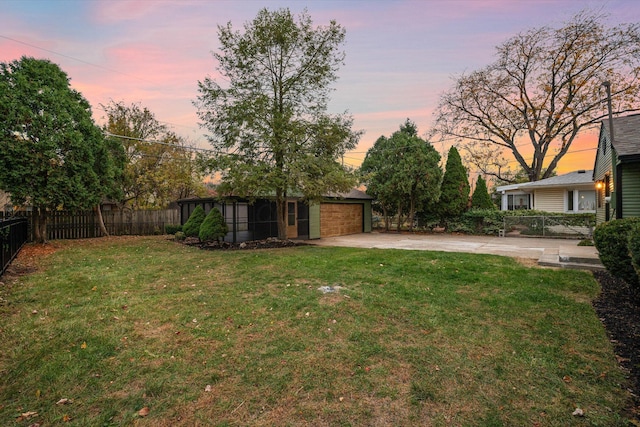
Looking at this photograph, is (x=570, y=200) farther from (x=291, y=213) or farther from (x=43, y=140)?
(x=43, y=140)

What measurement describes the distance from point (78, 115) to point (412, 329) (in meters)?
12.9

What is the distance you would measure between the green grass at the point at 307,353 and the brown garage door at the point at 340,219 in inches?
377

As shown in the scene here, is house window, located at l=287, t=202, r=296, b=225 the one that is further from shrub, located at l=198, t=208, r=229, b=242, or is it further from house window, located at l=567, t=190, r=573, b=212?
house window, located at l=567, t=190, r=573, b=212

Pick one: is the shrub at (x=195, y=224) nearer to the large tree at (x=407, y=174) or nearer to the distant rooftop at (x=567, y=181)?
the large tree at (x=407, y=174)

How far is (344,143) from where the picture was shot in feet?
35.6

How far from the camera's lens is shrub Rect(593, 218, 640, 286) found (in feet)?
14.9

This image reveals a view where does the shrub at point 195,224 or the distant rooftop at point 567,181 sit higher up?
the distant rooftop at point 567,181

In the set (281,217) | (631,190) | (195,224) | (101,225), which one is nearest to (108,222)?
(101,225)

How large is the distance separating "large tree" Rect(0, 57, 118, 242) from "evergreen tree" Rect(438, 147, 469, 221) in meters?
16.6

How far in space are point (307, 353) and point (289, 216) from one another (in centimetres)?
1123

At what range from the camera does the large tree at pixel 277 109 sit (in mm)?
9742

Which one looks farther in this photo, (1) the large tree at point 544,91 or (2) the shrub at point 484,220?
(1) the large tree at point 544,91

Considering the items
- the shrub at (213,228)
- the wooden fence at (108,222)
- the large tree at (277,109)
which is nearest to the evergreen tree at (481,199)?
the large tree at (277,109)

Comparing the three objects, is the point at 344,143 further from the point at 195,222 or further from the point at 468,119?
the point at 468,119
